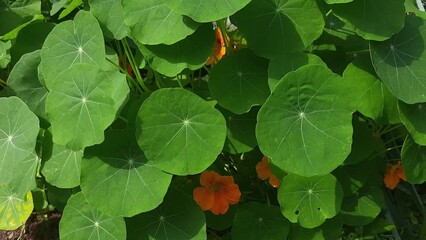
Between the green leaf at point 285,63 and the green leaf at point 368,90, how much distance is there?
0.15m

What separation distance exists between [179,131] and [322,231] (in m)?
0.65

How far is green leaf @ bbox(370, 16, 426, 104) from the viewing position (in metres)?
1.78

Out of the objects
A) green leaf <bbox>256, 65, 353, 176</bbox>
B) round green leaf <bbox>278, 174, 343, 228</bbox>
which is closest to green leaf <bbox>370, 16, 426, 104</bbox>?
green leaf <bbox>256, 65, 353, 176</bbox>

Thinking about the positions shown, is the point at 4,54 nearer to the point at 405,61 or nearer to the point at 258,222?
the point at 258,222

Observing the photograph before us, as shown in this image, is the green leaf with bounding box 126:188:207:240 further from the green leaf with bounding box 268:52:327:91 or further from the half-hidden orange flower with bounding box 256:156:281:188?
the green leaf with bounding box 268:52:327:91

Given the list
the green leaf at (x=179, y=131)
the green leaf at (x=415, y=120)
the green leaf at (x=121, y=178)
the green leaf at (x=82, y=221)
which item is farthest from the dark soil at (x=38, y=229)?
the green leaf at (x=415, y=120)

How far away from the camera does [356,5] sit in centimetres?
177

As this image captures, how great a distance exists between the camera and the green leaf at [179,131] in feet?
5.67

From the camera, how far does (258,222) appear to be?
6.68 feet

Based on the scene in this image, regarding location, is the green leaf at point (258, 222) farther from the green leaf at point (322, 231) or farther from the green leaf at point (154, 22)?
the green leaf at point (154, 22)

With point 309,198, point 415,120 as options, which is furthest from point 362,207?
point 415,120

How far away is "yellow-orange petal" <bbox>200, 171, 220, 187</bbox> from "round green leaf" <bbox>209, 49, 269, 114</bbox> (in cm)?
25

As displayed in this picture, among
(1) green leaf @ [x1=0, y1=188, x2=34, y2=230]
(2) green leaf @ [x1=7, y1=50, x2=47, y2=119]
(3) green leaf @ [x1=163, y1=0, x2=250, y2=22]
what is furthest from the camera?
(1) green leaf @ [x1=0, y1=188, x2=34, y2=230]

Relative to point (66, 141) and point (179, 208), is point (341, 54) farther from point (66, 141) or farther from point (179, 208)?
point (66, 141)
